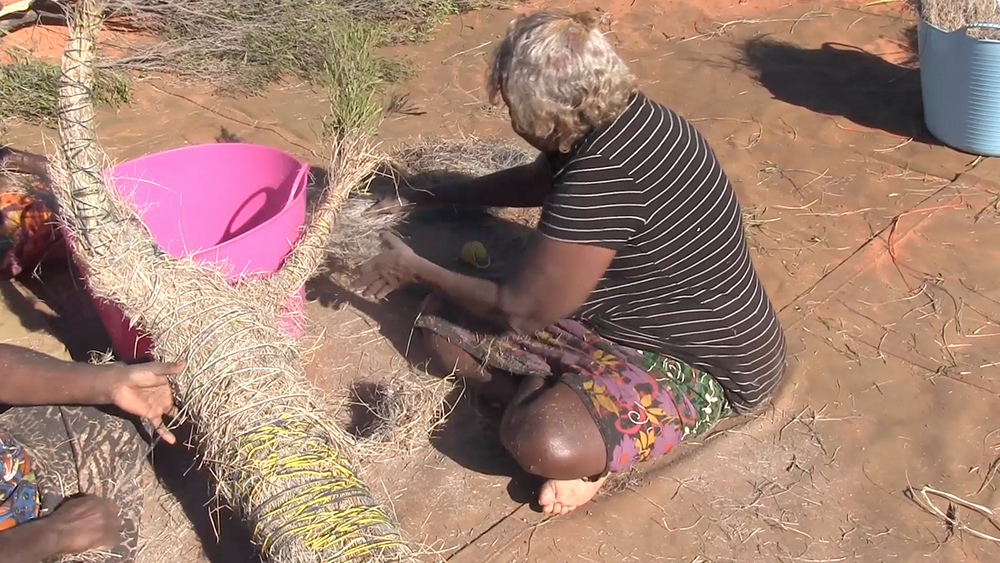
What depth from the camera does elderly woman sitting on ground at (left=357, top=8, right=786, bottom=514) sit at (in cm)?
186

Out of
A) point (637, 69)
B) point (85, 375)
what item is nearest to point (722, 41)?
point (637, 69)

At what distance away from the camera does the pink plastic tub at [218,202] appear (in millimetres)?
2367

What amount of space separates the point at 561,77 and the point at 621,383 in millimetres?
766

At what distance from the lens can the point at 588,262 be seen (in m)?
1.95

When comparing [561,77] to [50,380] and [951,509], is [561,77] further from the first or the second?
[951,509]

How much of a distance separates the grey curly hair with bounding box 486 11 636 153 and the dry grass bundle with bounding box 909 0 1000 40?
2416mm

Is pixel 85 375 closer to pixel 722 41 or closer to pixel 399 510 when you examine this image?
pixel 399 510

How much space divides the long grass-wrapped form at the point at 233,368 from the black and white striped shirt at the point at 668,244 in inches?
26.8

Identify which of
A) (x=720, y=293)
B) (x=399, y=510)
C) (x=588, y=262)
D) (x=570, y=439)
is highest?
(x=588, y=262)

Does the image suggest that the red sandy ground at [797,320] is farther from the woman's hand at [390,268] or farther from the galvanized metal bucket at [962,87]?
the woman's hand at [390,268]

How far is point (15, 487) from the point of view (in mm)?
1959

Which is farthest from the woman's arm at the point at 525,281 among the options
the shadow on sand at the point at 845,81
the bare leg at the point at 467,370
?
the shadow on sand at the point at 845,81

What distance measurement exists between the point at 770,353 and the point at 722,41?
2698 mm

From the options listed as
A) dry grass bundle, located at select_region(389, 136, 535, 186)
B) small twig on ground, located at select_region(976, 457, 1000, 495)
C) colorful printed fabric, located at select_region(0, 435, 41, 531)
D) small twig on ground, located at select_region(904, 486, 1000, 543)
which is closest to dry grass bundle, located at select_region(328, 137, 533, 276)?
dry grass bundle, located at select_region(389, 136, 535, 186)
